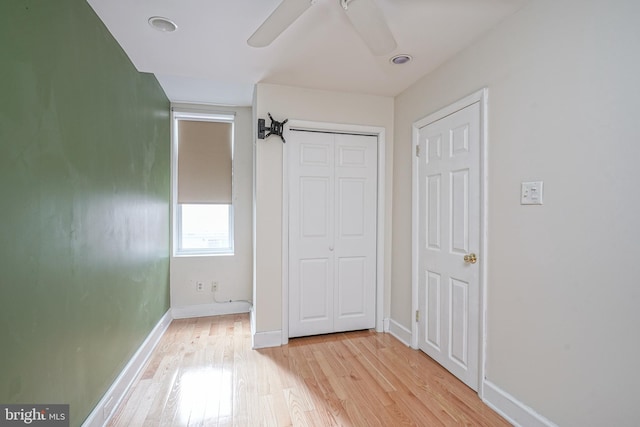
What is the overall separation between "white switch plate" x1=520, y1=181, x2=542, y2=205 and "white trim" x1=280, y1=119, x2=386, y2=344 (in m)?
1.50

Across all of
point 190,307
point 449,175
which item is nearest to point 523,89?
point 449,175

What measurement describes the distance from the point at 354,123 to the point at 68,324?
2.74 meters

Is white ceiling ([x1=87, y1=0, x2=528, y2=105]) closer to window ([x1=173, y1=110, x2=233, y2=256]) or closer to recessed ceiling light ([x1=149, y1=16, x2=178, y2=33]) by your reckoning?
recessed ceiling light ([x1=149, y1=16, x2=178, y2=33])

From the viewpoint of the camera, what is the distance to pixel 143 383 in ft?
7.14

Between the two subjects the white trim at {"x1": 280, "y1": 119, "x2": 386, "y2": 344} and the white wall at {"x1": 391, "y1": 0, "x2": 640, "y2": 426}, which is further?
the white trim at {"x1": 280, "y1": 119, "x2": 386, "y2": 344}

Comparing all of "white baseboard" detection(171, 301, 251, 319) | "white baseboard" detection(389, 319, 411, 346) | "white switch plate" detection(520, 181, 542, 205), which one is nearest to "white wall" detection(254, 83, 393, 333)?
"white baseboard" detection(171, 301, 251, 319)

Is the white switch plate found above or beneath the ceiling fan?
beneath

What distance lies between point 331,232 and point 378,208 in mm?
591

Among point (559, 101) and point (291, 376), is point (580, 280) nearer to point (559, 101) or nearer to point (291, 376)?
point (559, 101)

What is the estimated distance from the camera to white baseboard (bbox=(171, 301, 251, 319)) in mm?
3549

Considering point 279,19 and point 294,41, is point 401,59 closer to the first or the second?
point 294,41

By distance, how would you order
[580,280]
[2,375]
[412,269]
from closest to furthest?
[2,375]
[580,280]
[412,269]

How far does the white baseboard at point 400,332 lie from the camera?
281cm

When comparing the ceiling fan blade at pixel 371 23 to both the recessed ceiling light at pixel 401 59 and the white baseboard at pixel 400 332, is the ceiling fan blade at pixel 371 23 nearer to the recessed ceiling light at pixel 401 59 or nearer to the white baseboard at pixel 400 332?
the recessed ceiling light at pixel 401 59
